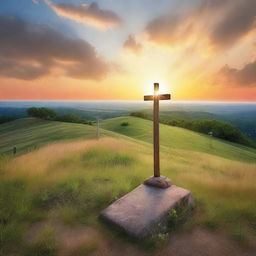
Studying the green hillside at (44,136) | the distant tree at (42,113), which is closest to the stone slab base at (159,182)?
the green hillside at (44,136)

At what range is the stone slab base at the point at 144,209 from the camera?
15.8 feet

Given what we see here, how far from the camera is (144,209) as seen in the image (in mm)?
5371

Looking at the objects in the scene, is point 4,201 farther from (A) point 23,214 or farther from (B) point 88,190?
(B) point 88,190

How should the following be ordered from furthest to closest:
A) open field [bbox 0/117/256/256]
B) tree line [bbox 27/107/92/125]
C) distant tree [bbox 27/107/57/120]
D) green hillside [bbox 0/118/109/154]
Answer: distant tree [bbox 27/107/57/120], tree line [bbox 27/107/92/125], green hillside [bbox 0/118/109/154], open field [bbox 0/117/256/256]

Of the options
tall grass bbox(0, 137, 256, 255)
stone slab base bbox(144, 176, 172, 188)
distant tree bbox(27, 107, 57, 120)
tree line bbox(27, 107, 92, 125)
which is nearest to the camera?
tall grass bbox(0, 137, 256, 255)

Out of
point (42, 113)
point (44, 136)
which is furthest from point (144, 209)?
point (42, 113)

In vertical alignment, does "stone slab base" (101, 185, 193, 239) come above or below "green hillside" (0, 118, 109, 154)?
above

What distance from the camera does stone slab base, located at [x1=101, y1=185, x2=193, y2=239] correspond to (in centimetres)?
482

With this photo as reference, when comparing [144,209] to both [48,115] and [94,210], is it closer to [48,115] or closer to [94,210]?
[94,210]

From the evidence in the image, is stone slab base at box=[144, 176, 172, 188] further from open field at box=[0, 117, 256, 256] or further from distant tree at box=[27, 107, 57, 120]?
distant tree at box=[27, 107, 57, 120]

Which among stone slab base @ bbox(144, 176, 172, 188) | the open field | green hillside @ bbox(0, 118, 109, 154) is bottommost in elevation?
green hillside @ bbox(0, 118, 109, 154)

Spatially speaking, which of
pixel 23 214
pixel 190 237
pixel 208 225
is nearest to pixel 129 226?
pixel 190 237

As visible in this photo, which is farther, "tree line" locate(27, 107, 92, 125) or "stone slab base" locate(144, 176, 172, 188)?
"tree line" locate(27, 107, 92, 125)

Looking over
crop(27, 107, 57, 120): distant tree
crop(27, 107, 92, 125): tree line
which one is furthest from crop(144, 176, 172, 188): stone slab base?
crop(27, 107, 57, 120): distant tree
